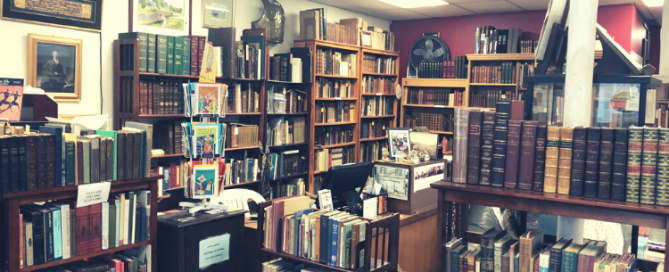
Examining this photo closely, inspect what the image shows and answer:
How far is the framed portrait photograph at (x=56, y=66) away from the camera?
13.4 ft

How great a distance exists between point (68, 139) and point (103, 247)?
62 centimetres

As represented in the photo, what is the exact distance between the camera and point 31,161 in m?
2.48

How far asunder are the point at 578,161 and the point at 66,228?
247cm

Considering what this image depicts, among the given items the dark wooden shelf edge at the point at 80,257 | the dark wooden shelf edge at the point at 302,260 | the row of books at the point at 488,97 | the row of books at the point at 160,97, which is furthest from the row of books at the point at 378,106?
the dark wooden shelf edge at the point at 80,257

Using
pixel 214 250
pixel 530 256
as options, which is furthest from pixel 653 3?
pixel 214 250

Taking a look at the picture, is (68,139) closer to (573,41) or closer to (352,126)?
(573,41)

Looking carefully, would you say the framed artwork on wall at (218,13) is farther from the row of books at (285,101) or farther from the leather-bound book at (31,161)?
the leather-bound book at (31,161)

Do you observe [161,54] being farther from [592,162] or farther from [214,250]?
[592,162]

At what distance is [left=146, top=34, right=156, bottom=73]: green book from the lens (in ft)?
14.6

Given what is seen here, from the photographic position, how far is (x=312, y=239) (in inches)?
114

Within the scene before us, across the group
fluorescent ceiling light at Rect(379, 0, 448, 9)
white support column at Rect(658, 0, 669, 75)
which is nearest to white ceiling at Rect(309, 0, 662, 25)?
fluorescent ceiling light at Rect(379, 0, 448, 9)

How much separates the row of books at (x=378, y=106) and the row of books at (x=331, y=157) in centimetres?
64

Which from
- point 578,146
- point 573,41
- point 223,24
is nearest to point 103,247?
point 578,146

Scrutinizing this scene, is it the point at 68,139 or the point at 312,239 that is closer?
the point at 68,139
